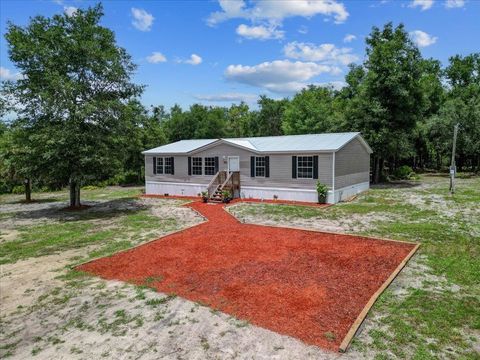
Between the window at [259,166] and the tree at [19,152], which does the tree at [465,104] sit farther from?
the tree at [19,152]

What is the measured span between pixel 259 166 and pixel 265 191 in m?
1.58

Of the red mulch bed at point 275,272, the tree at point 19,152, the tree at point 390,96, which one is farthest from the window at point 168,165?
the tree at point 390,96

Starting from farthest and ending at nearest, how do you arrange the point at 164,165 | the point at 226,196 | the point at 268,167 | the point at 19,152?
the point at 164,165, the point at 268,167, the point at 226,196, the point at 19,152

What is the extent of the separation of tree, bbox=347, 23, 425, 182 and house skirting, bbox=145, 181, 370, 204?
536 cm

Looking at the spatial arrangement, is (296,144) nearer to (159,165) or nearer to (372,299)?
(159,165)

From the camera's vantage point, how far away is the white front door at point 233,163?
20859 millimetres

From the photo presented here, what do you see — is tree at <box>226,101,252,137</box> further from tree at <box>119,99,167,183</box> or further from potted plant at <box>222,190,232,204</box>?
potted plant at <box>222,190,232,204</box>

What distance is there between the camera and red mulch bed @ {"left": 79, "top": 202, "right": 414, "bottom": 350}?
229 inches

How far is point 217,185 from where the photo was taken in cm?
2067

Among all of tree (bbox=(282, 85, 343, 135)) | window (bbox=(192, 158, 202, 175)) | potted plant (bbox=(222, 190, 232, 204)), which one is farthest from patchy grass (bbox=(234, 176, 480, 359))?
tree (bbox=(282, 85, 343, 135))

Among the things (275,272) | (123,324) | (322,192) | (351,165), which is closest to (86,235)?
(123,324)

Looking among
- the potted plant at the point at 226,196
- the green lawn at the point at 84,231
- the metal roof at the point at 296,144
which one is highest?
the metal roof at the point at 296,144

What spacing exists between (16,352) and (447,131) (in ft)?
126

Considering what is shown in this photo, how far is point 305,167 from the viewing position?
61.3 ft
